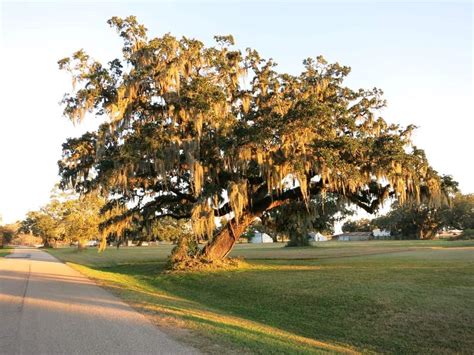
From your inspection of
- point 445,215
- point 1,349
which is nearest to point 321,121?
point 1,349

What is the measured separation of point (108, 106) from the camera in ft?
61.9

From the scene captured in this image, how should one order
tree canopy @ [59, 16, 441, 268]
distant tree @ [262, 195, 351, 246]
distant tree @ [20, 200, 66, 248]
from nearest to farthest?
tree canopy @ [59, 16, 441, 268] → distant tree @ [262, 195, 351, 246] → distant tree @ [20, 200, 66, 248]

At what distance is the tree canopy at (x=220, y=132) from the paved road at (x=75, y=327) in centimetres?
764

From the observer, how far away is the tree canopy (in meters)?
18.7

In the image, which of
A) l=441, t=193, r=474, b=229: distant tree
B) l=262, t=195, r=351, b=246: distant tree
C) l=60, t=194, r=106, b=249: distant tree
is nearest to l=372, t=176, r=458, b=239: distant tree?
l=441, t=193, r=474, b=229: distant tree

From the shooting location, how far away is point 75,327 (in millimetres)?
8125

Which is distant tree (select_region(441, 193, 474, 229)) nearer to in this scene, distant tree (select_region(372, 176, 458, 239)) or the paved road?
distant tree (select_region(372, 176, 458, 239))

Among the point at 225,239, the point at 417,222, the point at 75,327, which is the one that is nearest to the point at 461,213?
the point at 417,222

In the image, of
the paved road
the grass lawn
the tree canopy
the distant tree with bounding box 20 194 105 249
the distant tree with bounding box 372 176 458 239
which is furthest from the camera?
the distant tree with bounding box 372 176 458 239

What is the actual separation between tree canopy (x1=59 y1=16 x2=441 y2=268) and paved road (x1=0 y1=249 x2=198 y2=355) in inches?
301

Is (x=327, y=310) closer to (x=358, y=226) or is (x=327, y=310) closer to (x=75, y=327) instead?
Answer: (x=75, y=327)

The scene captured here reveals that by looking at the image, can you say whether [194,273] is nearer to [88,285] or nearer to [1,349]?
[88,285]

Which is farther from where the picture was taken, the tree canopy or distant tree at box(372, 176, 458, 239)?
distant tree at box(372, 176, 458, 239)

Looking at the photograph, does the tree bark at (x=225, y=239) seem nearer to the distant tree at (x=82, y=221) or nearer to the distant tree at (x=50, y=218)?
the distant tree at (x=82, y=221)
